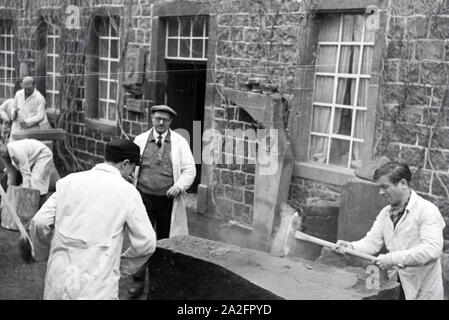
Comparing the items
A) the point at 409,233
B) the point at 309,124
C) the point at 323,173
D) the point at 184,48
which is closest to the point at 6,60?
the point at 184,48

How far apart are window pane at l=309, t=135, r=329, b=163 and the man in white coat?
3.80 meters

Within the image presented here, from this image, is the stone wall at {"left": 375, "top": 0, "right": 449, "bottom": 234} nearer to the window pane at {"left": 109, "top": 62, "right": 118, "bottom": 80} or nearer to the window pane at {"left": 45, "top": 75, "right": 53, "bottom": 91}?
the window pane at {"left": 109, "top": 62, "right": 118, "bottom": 80}

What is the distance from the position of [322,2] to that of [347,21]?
1.37ft

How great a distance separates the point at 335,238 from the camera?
25.5 feet

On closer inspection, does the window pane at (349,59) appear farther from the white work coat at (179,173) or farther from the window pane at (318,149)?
the white work coat at (179,173)

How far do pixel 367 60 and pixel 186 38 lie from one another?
12.9ft

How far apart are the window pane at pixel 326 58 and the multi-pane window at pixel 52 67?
747 centimetres

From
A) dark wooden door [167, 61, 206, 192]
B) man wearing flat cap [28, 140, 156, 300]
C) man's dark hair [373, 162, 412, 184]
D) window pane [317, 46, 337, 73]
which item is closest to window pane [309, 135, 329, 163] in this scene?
window pane [317, 46, 337, 73]

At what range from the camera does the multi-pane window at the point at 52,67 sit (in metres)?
14.4

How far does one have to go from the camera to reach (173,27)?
36.9 ft

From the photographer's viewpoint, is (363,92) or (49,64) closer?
(363,92)

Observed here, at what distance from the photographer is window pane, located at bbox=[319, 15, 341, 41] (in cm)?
845

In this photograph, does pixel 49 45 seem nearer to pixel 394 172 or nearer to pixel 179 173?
pixel 179 173
